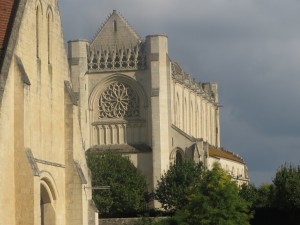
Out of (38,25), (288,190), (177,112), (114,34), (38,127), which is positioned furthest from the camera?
(177,112)

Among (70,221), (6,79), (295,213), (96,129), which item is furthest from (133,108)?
(6,79)

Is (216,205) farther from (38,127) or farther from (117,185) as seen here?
(117,185)

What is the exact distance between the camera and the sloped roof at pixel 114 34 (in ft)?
305

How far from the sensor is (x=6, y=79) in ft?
97.2

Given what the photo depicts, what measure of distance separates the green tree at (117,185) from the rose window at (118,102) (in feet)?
32.3

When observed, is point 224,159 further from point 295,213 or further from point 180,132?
point 295,213

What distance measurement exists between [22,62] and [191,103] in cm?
7364

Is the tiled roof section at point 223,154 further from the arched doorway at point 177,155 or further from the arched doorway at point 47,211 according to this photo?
the arched doorway at point 47,211

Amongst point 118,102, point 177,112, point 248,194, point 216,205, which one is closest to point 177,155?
point 177,112

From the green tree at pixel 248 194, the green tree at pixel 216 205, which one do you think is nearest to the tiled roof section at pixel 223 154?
the green tree at pixel 248 194

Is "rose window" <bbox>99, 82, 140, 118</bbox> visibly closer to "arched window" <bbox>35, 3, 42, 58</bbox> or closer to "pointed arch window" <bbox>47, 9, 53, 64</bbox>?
"pointed arch window" <bbox>47, 9, 53, 64</bbox>

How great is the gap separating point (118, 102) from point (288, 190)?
2903 centimetres

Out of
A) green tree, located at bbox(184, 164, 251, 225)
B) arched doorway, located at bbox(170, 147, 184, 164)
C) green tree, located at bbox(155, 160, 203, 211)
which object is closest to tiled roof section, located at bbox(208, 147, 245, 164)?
arched doorway, located at bbox(170, 147, 184, 164)

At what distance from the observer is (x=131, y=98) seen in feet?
298
